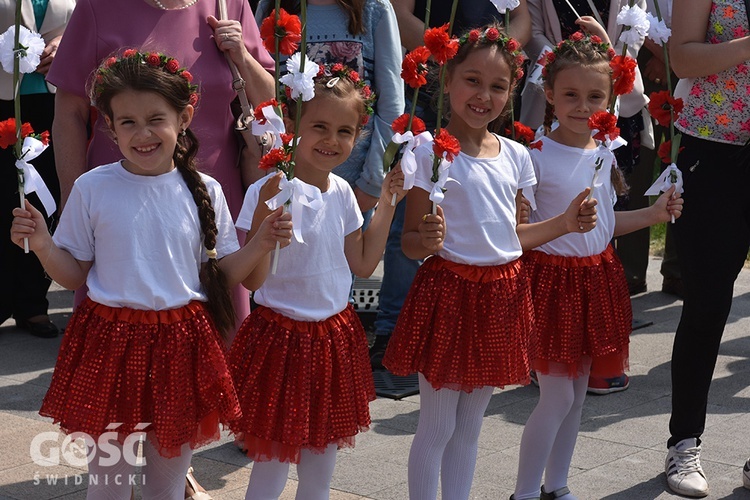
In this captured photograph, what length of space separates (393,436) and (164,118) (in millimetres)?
2022

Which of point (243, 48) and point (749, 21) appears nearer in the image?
point (243, 48)

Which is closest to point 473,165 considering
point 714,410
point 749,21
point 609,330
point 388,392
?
point 609,330

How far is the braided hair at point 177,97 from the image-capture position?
10.2 feet

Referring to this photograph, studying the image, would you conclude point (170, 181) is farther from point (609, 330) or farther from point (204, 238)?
point (609, 330)

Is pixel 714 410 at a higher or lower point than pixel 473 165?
lower

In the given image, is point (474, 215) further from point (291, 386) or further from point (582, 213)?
point (291, 386)

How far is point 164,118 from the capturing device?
310 centimetres

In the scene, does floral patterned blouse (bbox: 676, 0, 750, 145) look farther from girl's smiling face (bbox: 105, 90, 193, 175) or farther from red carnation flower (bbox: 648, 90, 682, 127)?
girl's smiling face (bbox: 105, 90, 193, 175)

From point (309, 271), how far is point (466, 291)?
1.90 ft

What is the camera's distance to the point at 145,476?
3225 millimetres

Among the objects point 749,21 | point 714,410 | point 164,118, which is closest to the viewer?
point 164,118

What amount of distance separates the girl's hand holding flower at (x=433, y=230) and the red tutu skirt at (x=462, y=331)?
0.68 ft

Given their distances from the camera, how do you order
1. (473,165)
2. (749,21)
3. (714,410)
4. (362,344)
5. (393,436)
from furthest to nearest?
(714,410)
(393,436)
(749,21)
(473,165)
(362,344)

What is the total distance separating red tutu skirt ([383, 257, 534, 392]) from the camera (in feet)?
11.5
